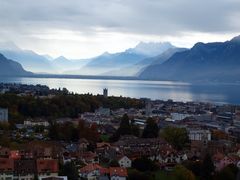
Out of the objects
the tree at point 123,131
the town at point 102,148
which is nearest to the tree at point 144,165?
the town at point 102,148

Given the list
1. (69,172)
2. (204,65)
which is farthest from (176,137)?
(204,65)

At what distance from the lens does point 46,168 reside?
Result: 393 inches

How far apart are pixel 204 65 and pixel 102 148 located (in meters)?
105

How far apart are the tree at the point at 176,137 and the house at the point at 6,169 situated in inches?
239

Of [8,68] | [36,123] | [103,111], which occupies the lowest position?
[36,123]

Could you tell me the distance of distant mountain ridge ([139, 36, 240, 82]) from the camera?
10981cm

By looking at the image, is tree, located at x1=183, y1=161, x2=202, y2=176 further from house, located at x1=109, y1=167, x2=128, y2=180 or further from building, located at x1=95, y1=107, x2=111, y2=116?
building, located at x1=95, y1=107, x2=111, y2=116

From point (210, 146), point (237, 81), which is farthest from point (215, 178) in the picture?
point (237, 81)

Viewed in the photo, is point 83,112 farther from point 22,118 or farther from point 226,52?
point 226,52

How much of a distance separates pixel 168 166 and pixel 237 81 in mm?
92678

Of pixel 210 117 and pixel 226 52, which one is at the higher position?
pixel 226 52

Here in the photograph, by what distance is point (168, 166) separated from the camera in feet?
39.5

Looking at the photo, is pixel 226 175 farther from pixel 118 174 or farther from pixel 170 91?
pixel 170 91

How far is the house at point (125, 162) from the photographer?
1177cm
